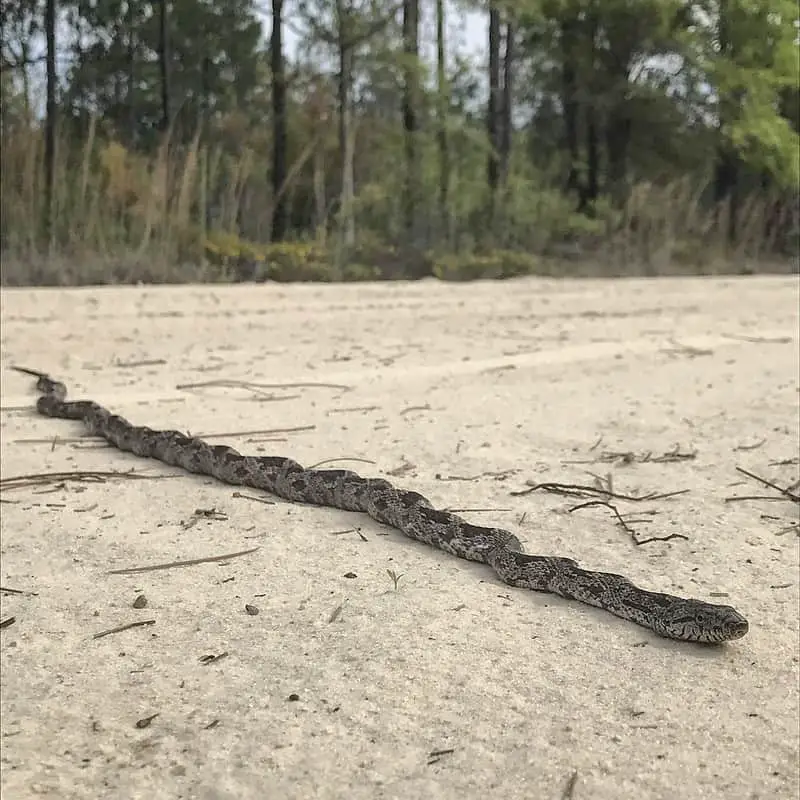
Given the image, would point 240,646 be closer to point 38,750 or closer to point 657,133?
point 38,750

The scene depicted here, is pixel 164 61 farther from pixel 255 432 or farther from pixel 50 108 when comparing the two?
pixel 255 432

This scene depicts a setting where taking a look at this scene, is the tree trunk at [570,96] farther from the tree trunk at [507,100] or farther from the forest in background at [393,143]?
the tree trunk at [507,100]

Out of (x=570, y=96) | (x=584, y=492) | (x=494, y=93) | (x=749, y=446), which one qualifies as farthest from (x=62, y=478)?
(x=570, y=96)

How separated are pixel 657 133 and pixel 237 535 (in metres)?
18.7

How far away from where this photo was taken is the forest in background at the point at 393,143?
12711 mm

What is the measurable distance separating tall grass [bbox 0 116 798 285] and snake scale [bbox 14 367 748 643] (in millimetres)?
6143

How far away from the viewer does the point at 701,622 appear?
3.17m

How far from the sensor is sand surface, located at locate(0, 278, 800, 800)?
2666 mm

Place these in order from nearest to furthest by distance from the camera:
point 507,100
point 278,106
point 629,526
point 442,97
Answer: point 629,526, point 278,106, point 442,97, point 507,100

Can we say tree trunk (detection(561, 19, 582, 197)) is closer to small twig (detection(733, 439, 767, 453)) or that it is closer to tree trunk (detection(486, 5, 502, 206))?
tree trunk (detection(486, 5, 502, 206))

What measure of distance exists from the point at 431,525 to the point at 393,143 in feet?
45.9

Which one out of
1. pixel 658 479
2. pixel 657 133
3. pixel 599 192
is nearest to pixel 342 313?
pixel 658 479

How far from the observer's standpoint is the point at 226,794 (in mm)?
2561

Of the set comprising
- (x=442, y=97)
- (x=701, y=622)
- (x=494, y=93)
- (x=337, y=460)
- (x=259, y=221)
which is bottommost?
(x=701, y=622)
